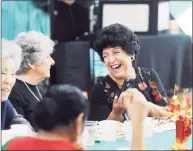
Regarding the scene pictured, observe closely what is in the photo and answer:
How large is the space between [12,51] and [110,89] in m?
0.50

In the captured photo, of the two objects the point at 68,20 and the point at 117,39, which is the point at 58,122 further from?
the point at 68,20

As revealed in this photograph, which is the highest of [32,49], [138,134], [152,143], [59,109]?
[32,49]

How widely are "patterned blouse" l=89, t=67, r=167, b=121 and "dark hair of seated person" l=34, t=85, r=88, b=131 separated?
0.52 metres

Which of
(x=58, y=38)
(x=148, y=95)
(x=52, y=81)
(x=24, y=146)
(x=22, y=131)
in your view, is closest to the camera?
(x=24, y=146)

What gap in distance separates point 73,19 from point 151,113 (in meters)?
2.45

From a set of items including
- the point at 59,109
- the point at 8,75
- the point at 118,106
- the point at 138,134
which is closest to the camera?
the point at 59,109

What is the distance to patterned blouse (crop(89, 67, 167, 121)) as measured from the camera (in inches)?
91.3

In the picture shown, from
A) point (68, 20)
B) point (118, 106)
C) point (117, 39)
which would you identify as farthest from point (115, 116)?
point (68, 20)

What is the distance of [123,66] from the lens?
2387 mm

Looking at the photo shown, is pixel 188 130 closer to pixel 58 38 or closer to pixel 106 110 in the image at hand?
pixel 106 110

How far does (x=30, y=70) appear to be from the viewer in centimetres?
239

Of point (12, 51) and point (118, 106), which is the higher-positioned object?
point (12, 51)

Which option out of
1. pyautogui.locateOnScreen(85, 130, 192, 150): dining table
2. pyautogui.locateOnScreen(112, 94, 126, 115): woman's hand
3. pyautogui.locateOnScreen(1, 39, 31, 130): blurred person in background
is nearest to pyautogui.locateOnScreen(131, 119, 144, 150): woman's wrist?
pyautogui.locateOnScreen(85, 130, 192, 150): dining table

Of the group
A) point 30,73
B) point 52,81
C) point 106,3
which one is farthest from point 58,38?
point 30,73
